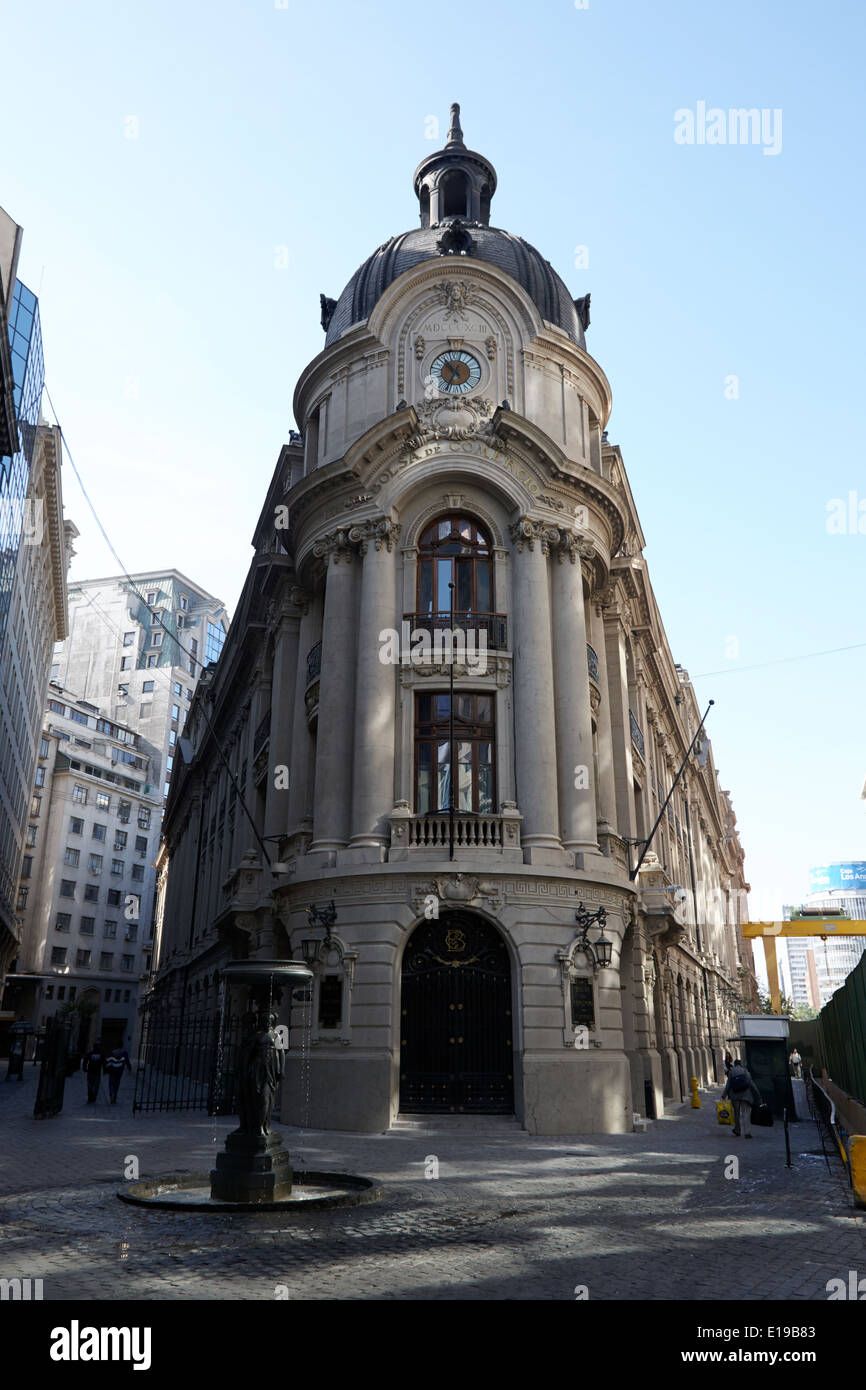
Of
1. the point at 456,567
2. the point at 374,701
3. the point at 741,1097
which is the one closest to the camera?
the point at 741,1097

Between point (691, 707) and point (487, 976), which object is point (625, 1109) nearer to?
point (487, 976)

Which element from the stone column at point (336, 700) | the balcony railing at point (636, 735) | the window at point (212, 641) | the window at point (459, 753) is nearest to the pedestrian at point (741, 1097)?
the window at point (459, 753)

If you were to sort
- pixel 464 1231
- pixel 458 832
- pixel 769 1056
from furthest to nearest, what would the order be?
pixel 769 1056
pixel 458 832
pixel 464 1231

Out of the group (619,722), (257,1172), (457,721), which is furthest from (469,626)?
(257,1172)

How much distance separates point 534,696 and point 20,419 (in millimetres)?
29647

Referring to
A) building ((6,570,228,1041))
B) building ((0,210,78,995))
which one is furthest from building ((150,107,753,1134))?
building ((6,570,228,1041))

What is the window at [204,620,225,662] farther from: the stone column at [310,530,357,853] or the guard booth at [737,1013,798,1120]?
the guard booth at [737,1013,798,1120]

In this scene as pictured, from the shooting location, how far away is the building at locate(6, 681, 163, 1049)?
87375mm

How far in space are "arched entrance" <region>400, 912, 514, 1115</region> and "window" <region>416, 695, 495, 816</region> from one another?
9.82 feet

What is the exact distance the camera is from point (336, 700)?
26672 mm

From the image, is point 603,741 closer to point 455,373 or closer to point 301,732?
point 301,732
